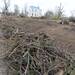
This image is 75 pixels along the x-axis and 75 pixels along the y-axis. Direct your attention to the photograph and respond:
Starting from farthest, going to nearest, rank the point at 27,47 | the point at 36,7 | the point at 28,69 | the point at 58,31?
the point at 36,7 → the point at 58,31 → the point at 27,47 → the point at 28,69

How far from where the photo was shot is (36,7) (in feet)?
68.8

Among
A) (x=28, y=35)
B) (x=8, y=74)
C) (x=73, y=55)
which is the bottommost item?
(x=8, y=74)

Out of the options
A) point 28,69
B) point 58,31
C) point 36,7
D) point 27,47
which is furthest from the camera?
point 36,7

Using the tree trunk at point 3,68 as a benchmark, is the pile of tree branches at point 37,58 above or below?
above

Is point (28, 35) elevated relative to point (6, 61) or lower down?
elevated

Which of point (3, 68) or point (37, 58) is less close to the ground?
point (37, 58)

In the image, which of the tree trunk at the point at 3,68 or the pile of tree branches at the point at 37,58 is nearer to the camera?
the pile of tree branches at the point at 37,58

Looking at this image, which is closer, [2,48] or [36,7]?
[2,48]

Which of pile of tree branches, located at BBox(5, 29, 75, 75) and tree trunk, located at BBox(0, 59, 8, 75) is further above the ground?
pile of tree branches, located at BBox(5, 29, 75, 75)

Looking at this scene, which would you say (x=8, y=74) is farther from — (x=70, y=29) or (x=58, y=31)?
→ (x=70, y=29)

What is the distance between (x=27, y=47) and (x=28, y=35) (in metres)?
0.74

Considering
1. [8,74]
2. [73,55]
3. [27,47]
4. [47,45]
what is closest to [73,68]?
[73,55]

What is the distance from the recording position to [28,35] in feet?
20.8

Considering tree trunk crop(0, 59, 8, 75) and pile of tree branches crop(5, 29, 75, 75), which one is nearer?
pile of tree branches crop(5, 29, 75, 75)
